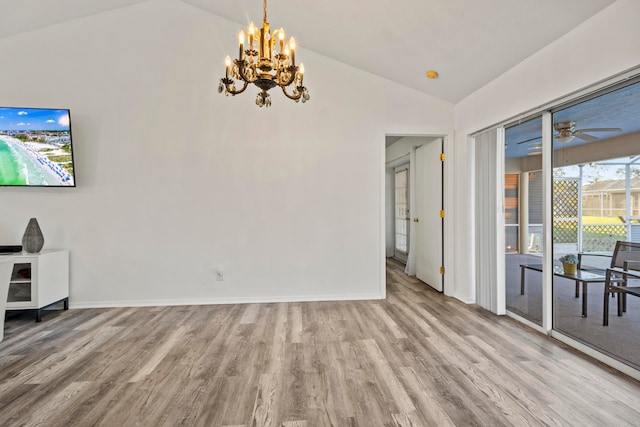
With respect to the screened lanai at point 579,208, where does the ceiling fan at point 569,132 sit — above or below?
above

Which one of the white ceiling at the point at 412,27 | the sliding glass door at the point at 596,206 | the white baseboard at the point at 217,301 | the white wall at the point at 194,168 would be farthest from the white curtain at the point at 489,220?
the white baseboard at the point at 217,301

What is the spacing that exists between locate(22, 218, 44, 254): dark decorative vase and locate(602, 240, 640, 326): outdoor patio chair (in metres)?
5.51

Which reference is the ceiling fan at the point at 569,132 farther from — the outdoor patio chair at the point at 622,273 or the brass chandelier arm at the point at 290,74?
the brass chandelier arm at the point at 290,74

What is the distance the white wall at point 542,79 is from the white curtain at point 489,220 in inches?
5.9

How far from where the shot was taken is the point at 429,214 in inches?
207

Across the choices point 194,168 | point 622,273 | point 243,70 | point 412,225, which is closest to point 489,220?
point 622,273

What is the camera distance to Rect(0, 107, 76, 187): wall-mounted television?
3.85 metres

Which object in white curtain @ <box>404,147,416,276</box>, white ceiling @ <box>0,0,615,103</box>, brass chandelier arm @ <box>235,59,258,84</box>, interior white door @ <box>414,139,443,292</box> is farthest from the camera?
white curtain @ <box>404,147,416,276</box>

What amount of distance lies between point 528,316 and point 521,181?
4.61 ft

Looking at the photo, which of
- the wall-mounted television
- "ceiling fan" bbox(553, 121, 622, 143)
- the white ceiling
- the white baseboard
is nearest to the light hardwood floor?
the white baseboard

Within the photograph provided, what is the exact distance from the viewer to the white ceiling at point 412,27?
9.09 feet

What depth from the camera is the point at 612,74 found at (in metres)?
2.39

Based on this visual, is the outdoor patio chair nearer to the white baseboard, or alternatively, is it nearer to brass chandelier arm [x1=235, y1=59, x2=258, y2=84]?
the white baseboard

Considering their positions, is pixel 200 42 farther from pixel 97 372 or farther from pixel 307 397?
pixel 307 397
